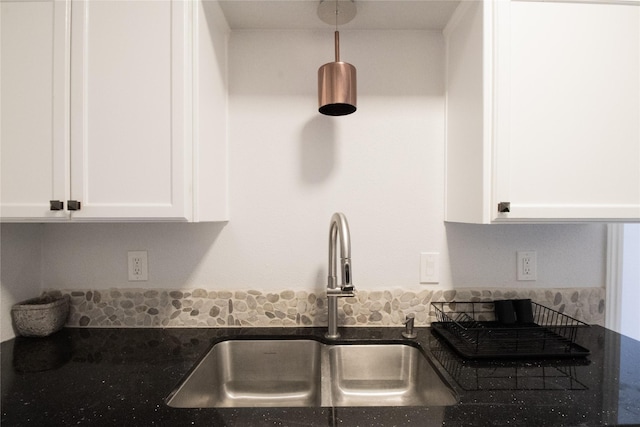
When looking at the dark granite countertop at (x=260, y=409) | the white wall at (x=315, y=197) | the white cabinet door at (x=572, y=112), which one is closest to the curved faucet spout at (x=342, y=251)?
the white wall at (x=315, y=197)

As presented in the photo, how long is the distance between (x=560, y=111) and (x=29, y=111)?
1.62 meters

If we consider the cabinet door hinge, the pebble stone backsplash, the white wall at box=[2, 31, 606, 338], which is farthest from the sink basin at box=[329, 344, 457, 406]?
the cabinet door hinge

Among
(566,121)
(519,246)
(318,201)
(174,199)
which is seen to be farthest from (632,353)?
(174,199)

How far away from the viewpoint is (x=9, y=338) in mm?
1115

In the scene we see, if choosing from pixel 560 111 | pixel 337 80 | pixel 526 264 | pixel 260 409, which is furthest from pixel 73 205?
pixel 526 264

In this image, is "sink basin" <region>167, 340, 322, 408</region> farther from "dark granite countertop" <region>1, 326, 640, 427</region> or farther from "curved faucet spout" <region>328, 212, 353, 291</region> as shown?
"curved faucet spout" <region>328, 212, 353, 291</region>

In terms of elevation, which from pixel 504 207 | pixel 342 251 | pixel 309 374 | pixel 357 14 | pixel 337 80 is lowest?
pixel 309 374

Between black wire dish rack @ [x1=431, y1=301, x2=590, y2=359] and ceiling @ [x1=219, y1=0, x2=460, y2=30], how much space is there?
3.62 feet

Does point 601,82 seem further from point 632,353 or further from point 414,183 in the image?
point 632,353

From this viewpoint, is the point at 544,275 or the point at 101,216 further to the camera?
the point at 544,275

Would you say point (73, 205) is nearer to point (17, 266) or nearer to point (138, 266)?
point (138, 266)

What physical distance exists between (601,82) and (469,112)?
374mm

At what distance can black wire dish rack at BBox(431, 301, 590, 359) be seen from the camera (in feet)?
3.16

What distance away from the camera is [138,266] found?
1.23 metres
